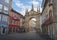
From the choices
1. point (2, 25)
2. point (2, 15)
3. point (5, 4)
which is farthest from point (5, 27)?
point (5, 4)

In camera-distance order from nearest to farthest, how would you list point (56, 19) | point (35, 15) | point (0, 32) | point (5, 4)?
point (56, 19), point (0, 32), point (5, 4), point (35, 15)

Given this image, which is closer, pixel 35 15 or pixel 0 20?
pixel 0 20

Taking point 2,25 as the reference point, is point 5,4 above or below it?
above

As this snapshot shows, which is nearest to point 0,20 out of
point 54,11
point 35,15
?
point 54,11

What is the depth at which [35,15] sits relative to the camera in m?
61.7

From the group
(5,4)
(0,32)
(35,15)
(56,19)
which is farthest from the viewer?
(35,15)

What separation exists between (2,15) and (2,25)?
2.79m

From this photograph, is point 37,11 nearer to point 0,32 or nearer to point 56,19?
point 0,32

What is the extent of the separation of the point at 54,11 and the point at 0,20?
17136mm

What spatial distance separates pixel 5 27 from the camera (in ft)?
107

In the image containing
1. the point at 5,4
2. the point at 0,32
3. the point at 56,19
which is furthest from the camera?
the point at 5,4

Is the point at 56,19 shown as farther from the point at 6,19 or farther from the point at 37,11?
the point at 37,11

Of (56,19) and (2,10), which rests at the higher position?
(2,10)

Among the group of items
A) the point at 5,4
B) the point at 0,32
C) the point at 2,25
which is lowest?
the point at 0,32
